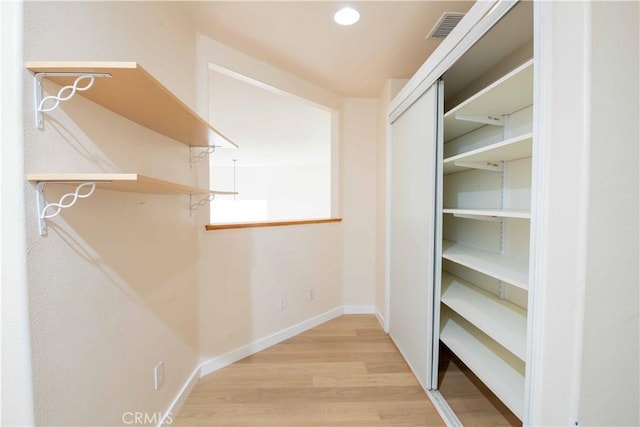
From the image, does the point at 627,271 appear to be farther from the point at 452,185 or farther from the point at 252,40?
the point at 252,40

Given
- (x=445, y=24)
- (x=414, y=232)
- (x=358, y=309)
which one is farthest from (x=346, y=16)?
(x=358, y=309)

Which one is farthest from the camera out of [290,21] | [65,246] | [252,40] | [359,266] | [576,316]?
[359,266]

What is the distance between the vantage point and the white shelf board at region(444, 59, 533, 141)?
1.11m

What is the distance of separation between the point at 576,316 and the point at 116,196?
5.39 feet

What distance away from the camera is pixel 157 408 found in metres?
1.36

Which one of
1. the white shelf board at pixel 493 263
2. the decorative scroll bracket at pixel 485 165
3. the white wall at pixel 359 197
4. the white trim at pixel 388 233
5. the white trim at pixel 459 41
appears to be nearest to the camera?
the white trim at pixel 459 41

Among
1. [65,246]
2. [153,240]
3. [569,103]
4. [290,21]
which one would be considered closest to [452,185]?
[569,103]

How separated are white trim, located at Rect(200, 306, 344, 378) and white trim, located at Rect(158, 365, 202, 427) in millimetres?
81

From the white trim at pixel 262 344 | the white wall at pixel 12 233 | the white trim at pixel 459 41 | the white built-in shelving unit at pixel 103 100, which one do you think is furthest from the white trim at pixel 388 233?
the white wall at pixel 12 233

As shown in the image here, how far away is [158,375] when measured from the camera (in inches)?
54.1

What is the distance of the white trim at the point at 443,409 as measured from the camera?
1454mm

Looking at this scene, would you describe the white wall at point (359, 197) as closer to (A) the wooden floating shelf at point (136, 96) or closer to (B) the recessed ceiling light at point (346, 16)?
(B) the recessed ceiling light at point (346, 16)

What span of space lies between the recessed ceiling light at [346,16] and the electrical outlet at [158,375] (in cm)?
227

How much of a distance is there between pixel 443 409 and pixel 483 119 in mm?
1730
